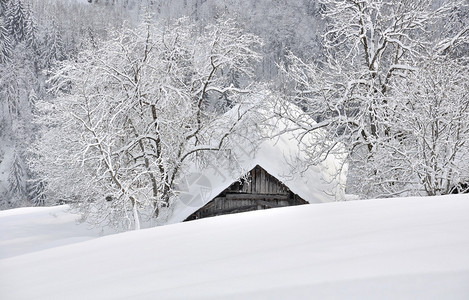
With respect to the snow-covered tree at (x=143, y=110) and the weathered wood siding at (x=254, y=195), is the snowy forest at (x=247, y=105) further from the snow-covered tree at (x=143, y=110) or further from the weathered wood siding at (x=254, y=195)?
the weathered wood siding at (x=254, y=195)

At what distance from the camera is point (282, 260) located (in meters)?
2.04

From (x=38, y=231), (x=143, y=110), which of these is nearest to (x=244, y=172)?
(x=143, y=110)

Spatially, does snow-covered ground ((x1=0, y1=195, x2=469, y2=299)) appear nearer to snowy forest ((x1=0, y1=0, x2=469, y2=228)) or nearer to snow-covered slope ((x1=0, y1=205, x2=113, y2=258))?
snowy forest ((x1=0, y1=0, x2=469, y2=228))

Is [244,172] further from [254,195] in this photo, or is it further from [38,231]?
[38,231]

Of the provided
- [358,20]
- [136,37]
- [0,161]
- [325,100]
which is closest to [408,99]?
[325,100]

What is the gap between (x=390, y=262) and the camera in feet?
5.70

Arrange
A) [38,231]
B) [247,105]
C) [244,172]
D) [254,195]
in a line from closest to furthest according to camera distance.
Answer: [244,172] < [247,105] < [38,231] < [254,195]

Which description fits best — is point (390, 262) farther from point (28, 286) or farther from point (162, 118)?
point (162, 118)

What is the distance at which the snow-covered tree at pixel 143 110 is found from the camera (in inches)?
485

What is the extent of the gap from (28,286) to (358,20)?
12.2 m

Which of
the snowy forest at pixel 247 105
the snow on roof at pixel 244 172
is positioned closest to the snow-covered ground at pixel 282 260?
the snowy forest at pixel 247 105

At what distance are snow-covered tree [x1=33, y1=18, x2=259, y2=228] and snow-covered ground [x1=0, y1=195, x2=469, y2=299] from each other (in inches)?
336

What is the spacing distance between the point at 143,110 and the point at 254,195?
4.62 metres

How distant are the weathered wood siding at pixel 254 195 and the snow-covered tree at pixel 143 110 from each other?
5.44ft
